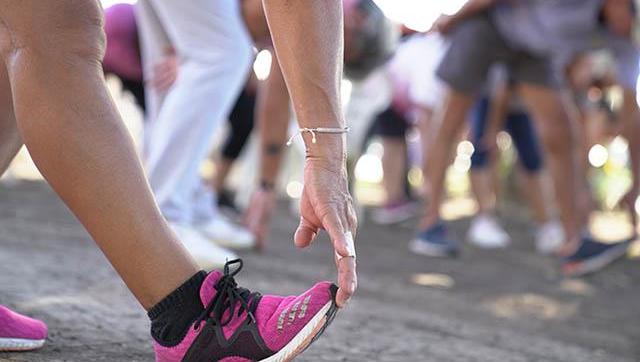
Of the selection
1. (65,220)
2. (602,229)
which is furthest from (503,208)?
(65,220)

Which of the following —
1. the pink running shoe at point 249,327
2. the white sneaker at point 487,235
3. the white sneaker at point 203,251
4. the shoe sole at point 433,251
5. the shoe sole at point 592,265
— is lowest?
the white sneaker at point 487,235

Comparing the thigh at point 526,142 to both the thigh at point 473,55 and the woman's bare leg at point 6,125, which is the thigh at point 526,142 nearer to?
the thigh at point 473,55

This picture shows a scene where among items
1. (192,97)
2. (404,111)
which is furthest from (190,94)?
(404,111)

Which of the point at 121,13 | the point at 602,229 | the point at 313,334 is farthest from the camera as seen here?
the point at 602,229

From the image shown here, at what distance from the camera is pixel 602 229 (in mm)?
7801

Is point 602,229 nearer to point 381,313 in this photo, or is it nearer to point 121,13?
point 121,13

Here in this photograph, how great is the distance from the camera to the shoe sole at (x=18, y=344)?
6.17 feet

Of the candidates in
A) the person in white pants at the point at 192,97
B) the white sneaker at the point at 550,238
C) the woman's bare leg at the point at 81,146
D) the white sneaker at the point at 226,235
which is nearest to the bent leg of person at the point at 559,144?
the white sneaker at the point at 550,238

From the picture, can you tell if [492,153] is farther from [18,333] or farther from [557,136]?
[18,333]

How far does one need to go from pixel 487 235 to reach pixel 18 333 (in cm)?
449

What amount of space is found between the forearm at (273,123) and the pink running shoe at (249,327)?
102 inches

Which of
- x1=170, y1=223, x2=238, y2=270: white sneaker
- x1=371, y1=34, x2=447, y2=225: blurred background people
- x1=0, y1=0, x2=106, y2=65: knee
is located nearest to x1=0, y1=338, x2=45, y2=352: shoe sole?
x1=0, y1=0, x2=106, y2=65: knee

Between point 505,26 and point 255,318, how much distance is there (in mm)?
3416

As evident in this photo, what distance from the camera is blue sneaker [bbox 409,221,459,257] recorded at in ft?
16.8
